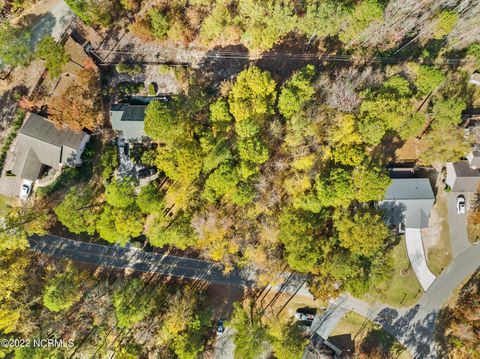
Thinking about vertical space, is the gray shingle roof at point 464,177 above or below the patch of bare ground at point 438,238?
above

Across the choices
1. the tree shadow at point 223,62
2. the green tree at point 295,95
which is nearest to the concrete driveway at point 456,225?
the green tree at point 295,95

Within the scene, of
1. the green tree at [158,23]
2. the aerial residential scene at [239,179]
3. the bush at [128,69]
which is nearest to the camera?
the aerial residential scene at [239,179]

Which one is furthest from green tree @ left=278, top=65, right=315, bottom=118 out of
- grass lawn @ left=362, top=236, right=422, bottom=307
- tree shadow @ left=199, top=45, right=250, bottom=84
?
grass lawn @ left=362, top=236, right=422, bottom=307

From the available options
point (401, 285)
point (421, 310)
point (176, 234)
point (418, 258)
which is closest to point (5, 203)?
point (176, 234)

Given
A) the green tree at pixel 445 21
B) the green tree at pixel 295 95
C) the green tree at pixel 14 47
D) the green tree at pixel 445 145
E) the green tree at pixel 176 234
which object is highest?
the green tree at pixel 445 21

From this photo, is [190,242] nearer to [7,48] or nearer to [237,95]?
[237,95]

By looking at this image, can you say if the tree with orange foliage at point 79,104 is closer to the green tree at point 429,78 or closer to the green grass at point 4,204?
the green grass at point 4,204

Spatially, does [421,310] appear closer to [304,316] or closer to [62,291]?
[304,316]
